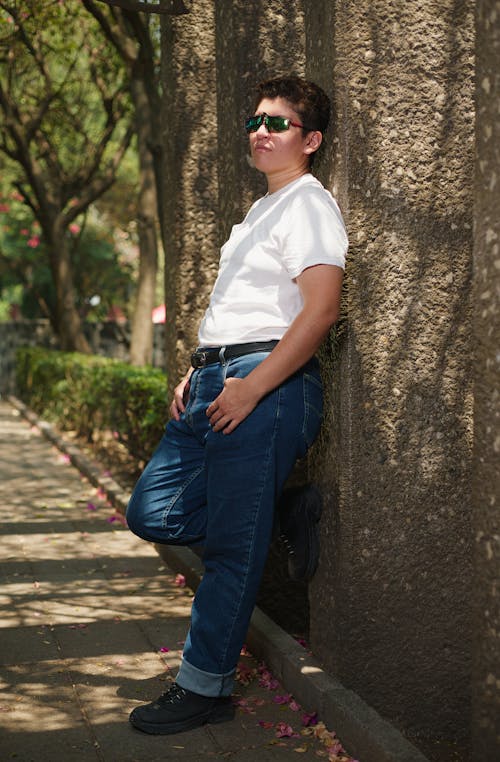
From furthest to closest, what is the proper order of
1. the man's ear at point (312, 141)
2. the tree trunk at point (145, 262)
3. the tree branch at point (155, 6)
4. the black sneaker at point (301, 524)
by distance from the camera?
1. the tree trunk at point (145, 262)
2. the tree branch at point (155, 6)
3. the black sneaker at point (301, 524)
4. the man's ear at point (312, 141)

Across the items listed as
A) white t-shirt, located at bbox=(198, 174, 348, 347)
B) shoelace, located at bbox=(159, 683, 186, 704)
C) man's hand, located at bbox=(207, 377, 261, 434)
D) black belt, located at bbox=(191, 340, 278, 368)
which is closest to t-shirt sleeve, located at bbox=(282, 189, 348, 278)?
white t-shirt, located at bbox=(198, 174, 348, 347)

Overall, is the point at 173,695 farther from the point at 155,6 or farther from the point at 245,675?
the point at 155,6

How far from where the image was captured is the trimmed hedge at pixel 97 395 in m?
9.29

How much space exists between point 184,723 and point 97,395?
8.74m

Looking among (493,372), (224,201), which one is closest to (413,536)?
(493,372)

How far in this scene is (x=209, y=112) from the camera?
641 cm

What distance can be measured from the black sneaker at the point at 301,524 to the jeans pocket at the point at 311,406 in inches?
12.7

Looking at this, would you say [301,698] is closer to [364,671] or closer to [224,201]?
[364,671]

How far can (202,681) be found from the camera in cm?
389

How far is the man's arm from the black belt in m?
0.15

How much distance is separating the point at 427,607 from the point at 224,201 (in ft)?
8.01

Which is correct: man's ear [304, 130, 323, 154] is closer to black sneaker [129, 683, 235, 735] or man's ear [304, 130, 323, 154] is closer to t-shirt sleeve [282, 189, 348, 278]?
t-shirt sleeve [282, 189, 348, 278]

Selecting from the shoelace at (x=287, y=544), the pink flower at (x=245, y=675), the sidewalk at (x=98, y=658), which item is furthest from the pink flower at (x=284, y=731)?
the shoelace at (x=287, y=544)

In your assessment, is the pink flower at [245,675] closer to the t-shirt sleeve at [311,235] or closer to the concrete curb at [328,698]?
the concrete curb at [328,698]
